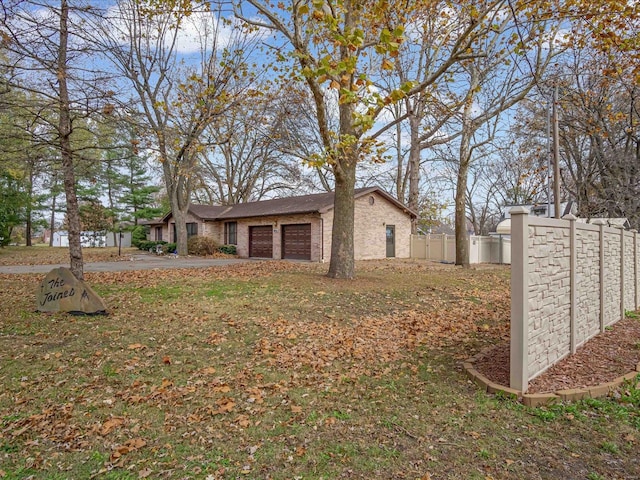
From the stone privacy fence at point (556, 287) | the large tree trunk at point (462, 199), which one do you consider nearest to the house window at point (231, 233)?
the large tree trunk at point (462, 199)

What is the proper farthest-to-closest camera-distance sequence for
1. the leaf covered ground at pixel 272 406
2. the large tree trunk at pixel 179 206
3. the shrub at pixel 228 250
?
the shrub at pixel 228 250 → the large tree trunk at pixel 179 206 → the leaf covered ground at pixel 272 406

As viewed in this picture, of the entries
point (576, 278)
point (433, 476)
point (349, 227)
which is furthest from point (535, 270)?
point (349, 227)

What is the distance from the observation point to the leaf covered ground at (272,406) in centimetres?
287

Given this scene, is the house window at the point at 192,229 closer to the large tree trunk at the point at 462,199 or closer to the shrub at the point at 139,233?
the shrub at the point at 139,233

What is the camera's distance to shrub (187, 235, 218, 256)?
76.2 feet

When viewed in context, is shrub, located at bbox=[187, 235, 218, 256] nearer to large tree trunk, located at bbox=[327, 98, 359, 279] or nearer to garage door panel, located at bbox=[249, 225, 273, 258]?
garage door panel, located at bbox=[249, 225, 273, 258]

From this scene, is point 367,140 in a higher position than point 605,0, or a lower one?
lower

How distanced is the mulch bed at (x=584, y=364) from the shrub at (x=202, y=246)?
20.0 meters

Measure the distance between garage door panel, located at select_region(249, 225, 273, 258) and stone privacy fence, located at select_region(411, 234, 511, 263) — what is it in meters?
8.82

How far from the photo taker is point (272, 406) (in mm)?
3785

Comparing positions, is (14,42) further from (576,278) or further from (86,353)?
(576,278)

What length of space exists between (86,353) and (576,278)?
6428 millimetres

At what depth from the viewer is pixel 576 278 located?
4.95 metres

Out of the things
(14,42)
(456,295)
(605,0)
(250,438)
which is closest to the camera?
(250,438)
